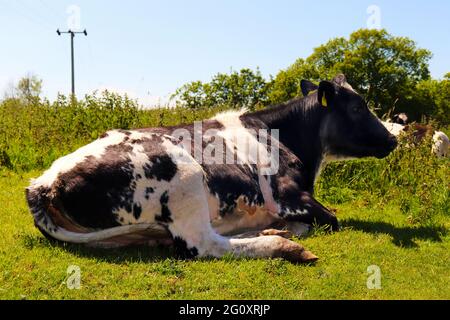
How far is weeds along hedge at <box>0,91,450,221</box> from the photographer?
8727 mm

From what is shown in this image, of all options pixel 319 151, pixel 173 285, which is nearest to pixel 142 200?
pixel 173 285

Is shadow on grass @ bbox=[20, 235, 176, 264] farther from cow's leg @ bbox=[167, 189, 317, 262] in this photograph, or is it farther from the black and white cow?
cow's leg @ bbox=[167, 189, 317, 262]

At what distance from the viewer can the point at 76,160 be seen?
210 inches

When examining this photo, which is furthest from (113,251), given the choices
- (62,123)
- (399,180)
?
(62,123)

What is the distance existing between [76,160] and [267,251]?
83.1 inches

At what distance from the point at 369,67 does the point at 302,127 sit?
47.2m

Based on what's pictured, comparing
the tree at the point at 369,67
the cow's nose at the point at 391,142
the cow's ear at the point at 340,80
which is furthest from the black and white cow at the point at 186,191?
the tree at the point at 369,67

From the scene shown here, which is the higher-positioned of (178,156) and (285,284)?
(178,156)

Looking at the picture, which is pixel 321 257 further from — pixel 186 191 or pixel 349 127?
pixel 349 127

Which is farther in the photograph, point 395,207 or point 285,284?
point 395,207

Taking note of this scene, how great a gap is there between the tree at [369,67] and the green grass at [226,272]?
45178 millimetres

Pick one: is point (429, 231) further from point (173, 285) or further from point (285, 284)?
point (173, 285)

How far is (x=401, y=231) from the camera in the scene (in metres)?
6.96

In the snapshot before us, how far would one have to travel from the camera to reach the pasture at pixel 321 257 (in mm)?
4516
